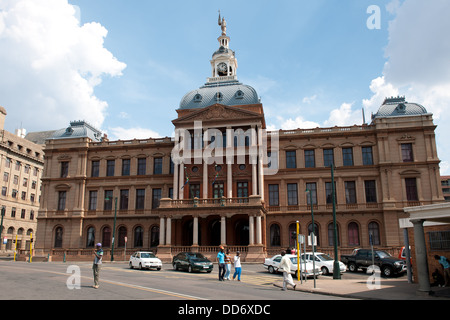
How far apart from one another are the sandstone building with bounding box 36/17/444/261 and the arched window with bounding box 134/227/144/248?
0.43 feet

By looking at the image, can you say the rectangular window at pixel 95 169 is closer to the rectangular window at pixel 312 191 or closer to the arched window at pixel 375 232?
the rectangular window at pixel 312 191

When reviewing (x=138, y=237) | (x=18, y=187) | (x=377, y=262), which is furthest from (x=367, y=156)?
(x=18, y=187)

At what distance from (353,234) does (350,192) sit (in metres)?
4.62

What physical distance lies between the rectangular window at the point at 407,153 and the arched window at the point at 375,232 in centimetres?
788

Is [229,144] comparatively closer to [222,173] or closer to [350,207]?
[222,173]

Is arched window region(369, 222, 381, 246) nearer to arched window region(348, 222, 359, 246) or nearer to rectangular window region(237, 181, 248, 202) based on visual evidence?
arched window region(348, 222, 359, 246)

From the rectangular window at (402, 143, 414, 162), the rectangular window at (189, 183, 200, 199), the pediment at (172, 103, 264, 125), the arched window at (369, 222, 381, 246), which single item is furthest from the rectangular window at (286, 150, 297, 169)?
the rectangular window at (402, 143, 414, 162)

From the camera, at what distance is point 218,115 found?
1768 inches

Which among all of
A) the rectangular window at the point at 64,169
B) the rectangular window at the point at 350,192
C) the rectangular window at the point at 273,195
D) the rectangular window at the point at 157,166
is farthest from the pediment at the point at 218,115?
the rectangular window at the point at 64,169

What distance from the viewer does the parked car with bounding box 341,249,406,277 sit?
2441 centimetres

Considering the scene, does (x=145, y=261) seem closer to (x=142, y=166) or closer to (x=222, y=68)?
(x=142, y=166)

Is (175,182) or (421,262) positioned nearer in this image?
(421,262)
